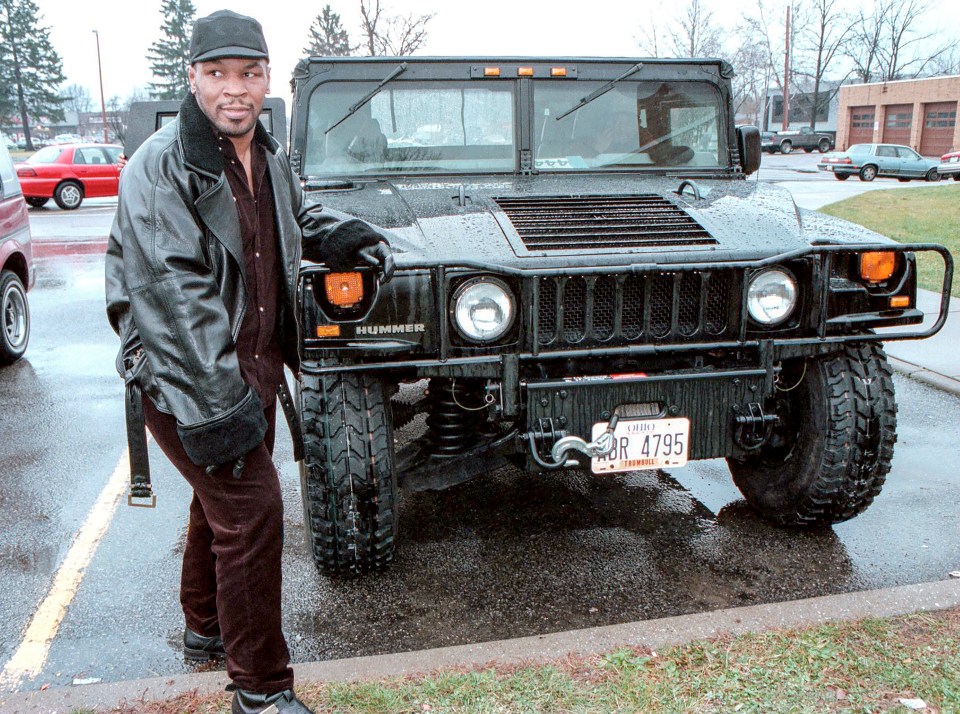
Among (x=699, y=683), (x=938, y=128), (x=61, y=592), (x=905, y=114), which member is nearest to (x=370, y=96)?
(x=61, y=592)

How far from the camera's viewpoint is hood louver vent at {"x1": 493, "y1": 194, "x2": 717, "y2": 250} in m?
3.19

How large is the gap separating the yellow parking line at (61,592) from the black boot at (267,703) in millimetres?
898

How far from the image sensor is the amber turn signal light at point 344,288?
2.84 m

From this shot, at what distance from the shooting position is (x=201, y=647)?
9.30 ft

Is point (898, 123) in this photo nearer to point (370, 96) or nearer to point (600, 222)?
point (370, 96)

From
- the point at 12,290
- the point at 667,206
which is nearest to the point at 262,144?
the point at 667,206

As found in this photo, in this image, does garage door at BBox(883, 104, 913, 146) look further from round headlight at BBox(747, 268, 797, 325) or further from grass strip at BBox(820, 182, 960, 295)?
round headlight at BBox(747, 268, 797, 325)

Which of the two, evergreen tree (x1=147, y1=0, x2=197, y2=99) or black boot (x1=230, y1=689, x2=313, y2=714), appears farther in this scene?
evergreen tree (x1=147, y1=0, x2=197, y2=99)

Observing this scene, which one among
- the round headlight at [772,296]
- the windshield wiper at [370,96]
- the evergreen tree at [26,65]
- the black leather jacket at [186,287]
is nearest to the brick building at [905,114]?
the windshield wiper at [370,96]

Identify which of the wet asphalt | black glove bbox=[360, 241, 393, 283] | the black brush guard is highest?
black glove bbox=[360, 241, 393, 283]

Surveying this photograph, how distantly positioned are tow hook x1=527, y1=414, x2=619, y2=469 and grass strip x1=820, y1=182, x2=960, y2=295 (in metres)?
7.09

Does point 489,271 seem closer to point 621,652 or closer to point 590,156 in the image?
point 621,652

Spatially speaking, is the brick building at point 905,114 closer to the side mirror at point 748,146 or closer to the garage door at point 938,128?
the garage door at point 938,128

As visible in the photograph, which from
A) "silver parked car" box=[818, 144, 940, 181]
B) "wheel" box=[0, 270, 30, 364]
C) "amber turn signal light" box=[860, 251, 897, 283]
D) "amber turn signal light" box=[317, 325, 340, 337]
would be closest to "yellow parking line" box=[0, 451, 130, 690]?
"amber turn signal light" box=[317, 325, 340, 337]
